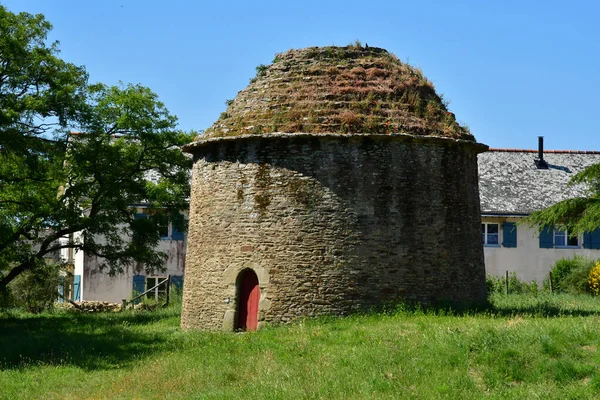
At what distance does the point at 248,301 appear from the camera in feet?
61.9

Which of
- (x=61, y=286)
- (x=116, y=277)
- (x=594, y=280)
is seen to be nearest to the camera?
(x=594, y=280)

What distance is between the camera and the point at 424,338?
14.1 metres

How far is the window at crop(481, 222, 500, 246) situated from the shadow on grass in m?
14.8

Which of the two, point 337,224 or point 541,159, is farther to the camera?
point 541,159

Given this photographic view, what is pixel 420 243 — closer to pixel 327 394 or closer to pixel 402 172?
pixel 402 172

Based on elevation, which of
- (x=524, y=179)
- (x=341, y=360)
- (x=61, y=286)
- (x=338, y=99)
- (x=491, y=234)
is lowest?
(x=341, y=360)

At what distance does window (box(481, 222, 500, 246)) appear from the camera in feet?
112

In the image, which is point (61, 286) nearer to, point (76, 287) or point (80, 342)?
point (76, 287)

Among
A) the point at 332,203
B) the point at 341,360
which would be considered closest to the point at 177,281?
the point at 332,203

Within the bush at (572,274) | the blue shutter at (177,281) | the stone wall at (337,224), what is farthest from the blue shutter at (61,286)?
the bush at (572,274)

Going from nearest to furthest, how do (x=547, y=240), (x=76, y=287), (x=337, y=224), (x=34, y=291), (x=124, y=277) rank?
(x=337, y=224), (x=34, y=291), (x=124, y=277), (x=76, y=287), (x=547, y=240)

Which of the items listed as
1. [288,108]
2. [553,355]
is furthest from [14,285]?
[553,355]

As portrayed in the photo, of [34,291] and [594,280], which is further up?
[594,280]

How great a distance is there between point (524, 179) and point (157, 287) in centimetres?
1585
